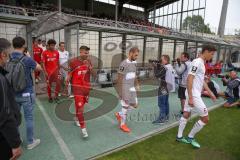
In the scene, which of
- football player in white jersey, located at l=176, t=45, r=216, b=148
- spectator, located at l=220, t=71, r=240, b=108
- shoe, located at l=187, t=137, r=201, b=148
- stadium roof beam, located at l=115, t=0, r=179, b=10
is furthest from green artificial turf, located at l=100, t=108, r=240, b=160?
stadium roof beam, located at l=115, t=0, r=179, b=10

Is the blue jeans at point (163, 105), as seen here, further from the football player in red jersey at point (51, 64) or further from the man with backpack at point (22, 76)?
the football player in red jersey at point (51, 64)

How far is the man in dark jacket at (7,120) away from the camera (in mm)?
1610

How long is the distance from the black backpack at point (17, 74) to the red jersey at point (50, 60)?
306 centimetres

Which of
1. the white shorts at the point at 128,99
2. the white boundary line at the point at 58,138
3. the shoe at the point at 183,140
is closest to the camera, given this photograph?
the white boundary line at the point at 58,138

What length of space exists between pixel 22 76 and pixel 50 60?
3216 millimetres

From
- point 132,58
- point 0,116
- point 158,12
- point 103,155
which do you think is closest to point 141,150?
point 103,155

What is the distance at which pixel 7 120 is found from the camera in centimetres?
163

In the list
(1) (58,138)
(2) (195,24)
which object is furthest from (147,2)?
(1) (58,138)

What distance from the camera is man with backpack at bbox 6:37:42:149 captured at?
3160 mm

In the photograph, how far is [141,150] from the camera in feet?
12.6

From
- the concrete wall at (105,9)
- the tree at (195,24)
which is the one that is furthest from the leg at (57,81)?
the tree at (195,24)

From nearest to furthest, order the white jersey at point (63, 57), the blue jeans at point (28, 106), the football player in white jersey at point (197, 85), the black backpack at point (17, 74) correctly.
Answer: the black backpack at point (17, 74) → the blue jeans at point (28, 106) → the football player in white jersey at point (197, 85) → the white jersey at point (63, 57)

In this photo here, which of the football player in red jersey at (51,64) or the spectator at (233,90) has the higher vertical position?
the football player in red jersey at (51,64)

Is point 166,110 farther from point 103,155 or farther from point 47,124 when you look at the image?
point 47,124
